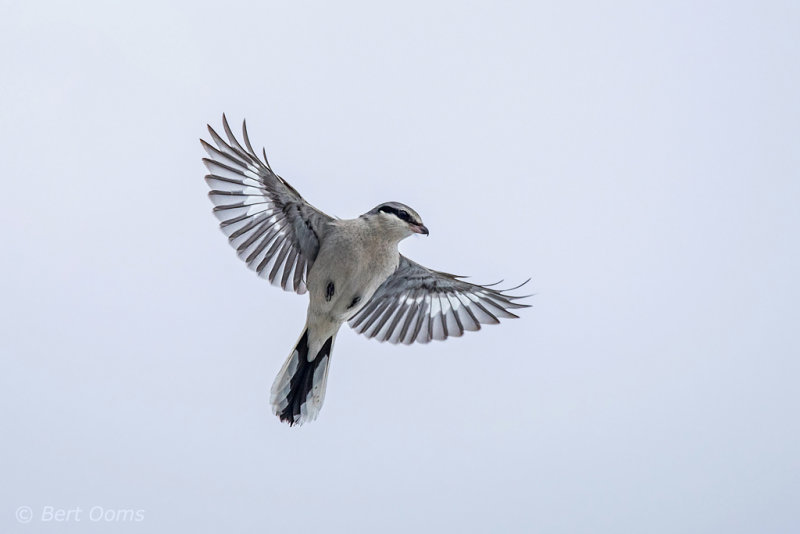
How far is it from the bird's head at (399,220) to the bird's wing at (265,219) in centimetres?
54

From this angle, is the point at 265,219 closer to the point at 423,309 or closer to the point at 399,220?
the point at 399,220

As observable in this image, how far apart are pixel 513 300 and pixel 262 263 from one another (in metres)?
Result: 2.44

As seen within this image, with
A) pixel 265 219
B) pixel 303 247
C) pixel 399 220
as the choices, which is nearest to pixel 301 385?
pixel 303 247

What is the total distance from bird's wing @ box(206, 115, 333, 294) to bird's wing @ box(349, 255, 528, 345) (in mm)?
1162

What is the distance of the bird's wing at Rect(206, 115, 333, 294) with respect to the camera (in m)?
8.55

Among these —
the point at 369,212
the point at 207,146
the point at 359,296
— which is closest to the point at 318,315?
the point at 359,296

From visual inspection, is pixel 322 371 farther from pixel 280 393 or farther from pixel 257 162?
pixel 257 162

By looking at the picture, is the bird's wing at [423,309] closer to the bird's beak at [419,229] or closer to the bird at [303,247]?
the bird at [303,247]

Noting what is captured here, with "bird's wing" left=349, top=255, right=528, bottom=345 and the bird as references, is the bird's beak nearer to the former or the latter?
the bird

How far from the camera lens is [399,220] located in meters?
8.49

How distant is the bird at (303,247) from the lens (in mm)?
8531

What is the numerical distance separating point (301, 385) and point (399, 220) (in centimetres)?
174

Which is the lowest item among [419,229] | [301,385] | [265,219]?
[301,385]

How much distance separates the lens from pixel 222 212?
872 cm
